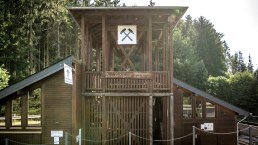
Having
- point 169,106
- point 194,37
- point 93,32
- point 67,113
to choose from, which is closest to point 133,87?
point 169,106

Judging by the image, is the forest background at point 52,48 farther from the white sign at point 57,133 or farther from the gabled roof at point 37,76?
the white sign at point 57,133

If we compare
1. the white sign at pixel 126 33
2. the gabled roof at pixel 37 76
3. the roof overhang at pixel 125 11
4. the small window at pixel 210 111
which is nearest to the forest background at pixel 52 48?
the small window at pixel 210 111

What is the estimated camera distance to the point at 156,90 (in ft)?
52.9

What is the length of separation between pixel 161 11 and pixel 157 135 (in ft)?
30.8

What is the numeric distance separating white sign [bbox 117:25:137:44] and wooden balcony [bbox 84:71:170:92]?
159cm

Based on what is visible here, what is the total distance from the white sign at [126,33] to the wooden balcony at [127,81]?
159 cm

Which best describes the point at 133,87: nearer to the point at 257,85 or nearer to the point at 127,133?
the point at 127,133

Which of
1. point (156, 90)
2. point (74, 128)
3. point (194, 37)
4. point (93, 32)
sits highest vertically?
point (194, 37)

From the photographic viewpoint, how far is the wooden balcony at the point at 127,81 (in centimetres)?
1570

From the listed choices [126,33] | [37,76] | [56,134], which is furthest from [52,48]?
[56,134]

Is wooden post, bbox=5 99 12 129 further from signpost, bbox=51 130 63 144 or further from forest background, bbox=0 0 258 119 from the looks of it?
forest background, bbox=0 0 258 119

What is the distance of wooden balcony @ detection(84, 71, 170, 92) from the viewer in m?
15.7

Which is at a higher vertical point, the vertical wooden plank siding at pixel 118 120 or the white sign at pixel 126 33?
the white sign at pixel 126 33

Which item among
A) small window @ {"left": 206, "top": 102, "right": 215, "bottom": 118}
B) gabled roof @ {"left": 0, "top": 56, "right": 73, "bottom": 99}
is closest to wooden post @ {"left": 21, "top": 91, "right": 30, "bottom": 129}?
gabled roof @ {"left": 0, "top": 56, "right": 73, "bottom": 99}
